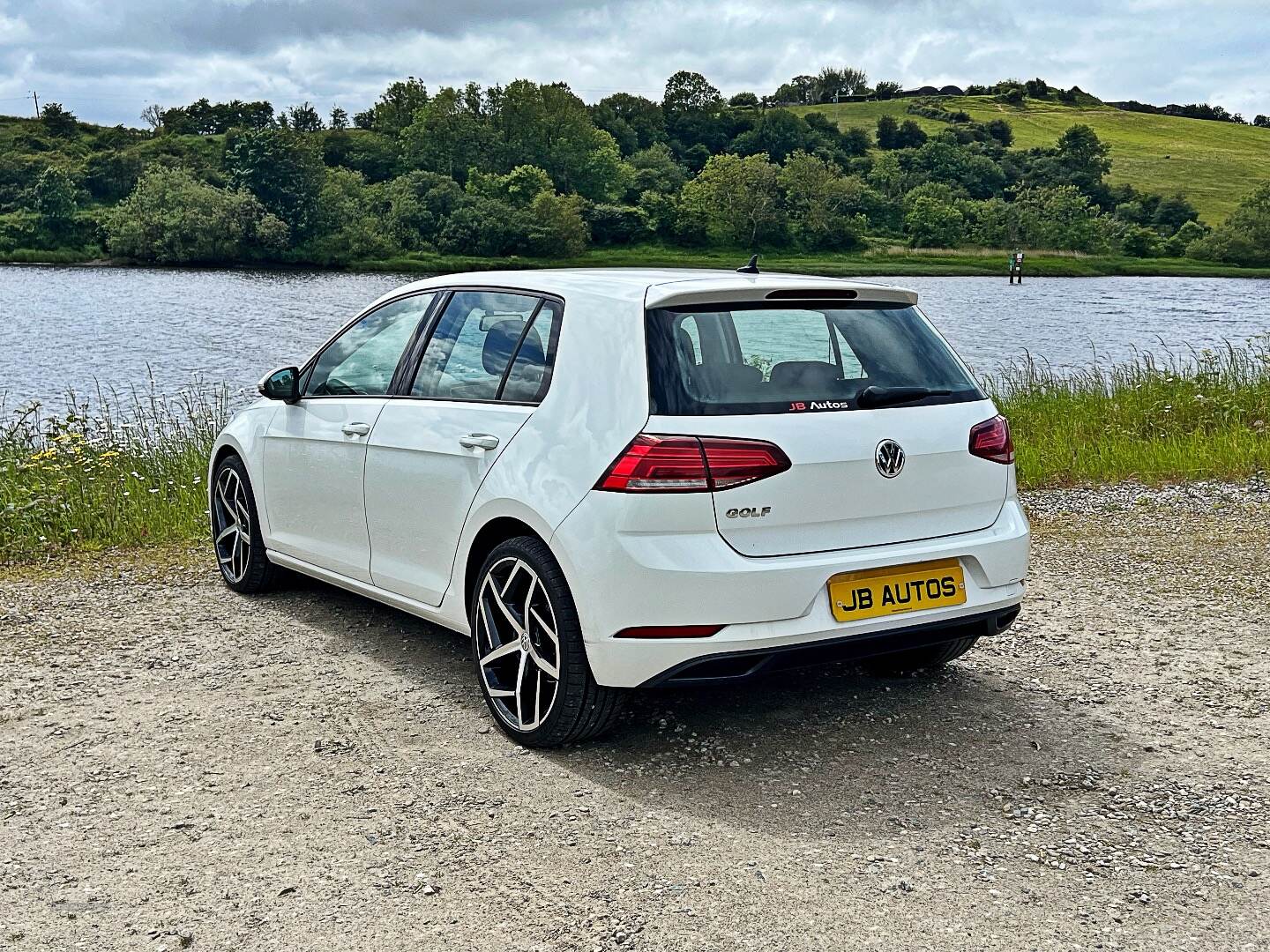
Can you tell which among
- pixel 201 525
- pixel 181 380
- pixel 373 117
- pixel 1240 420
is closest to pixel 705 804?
pixel 201 525

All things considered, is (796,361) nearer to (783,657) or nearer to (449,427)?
(783,657)

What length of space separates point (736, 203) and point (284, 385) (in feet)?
346

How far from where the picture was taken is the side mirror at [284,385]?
618 cm

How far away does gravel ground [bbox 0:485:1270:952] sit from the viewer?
337 centimetres

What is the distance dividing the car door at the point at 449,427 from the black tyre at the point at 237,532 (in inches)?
63.7

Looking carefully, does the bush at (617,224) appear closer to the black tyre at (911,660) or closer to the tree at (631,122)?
the tree at (631,122)

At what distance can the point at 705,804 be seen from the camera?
414cm

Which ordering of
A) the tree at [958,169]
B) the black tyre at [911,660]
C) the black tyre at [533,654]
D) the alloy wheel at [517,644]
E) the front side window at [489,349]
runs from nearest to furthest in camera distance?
the black tyre at [533,654] < the alloy wheel at [517,644] < the front side window at [489,349] < the black tyre at [911,660] < the tree at [958,169]

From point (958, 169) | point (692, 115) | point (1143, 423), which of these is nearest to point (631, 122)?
point (692, 115)

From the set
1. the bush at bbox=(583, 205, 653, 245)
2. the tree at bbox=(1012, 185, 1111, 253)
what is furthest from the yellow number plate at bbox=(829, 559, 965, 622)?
the tree at bbox=(1012, 185, 1111, 253)

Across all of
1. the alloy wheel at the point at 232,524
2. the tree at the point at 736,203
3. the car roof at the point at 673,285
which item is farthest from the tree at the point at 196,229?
the car roof at the point at 673,285

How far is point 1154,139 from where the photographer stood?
163000 millimetres

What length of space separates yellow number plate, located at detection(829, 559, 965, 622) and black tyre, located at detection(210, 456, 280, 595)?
363 centimetres

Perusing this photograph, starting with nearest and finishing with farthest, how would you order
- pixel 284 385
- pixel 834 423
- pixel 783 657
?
1. pixel 783 657
2. pixel 834 423
3. pixel 284 385
